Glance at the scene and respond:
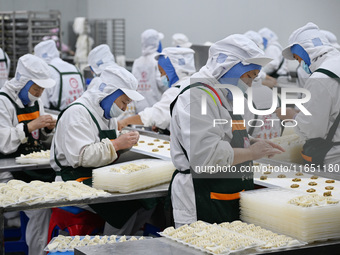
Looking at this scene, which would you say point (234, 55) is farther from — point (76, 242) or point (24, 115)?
point (24, 115)

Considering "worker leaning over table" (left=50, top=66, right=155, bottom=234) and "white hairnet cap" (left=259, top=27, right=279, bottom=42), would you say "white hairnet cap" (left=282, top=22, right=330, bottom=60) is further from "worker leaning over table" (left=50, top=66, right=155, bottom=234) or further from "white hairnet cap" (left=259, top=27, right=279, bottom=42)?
"white hairnet cap" (left=259, top=27, right=279, bottom=42)

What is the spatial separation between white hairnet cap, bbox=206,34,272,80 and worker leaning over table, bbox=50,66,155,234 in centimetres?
104

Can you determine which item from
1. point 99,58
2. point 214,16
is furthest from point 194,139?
point 214,16

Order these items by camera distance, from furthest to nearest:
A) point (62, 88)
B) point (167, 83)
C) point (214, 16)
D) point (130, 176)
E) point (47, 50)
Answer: point (214, 16) → point (47, 50) → point (62, 88) → point (167, 83) → point (130, 176)

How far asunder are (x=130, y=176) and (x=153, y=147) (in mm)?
1122

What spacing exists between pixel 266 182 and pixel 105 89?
1.32 m

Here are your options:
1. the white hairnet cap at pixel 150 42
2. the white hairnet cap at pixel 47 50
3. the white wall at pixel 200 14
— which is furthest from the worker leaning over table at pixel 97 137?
the white wall at pixel 200 14

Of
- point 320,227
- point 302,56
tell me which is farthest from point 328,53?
point 320,227

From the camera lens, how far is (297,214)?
98.7 inches

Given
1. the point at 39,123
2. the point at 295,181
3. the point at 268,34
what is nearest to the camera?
the point at 295,181

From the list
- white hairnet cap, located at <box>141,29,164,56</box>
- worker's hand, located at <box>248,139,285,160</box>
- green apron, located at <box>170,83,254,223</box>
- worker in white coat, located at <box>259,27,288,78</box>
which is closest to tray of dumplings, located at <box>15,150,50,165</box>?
green apron, located at <box>170,83,254,223</box>

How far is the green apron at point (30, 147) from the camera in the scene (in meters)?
4.67

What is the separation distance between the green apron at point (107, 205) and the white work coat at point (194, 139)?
84cm

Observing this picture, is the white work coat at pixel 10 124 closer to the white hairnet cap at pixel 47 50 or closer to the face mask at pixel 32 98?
the face mask at pixel 32 98
